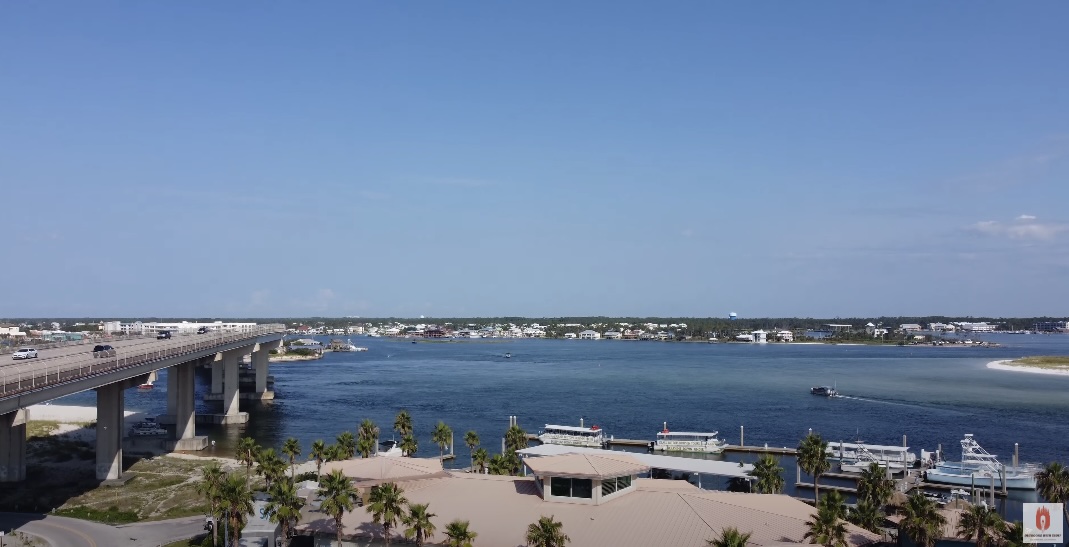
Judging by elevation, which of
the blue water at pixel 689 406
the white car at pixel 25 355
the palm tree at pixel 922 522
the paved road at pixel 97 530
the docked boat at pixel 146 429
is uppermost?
the white car at pixel 25 355

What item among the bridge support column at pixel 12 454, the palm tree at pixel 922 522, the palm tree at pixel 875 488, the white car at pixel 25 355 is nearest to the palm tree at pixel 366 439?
the bridge support column at pixel 12 454

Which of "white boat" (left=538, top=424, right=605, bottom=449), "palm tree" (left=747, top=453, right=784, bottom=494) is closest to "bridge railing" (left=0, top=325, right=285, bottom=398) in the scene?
"white boat" (left=538, top=424, right=605, bottom=449)

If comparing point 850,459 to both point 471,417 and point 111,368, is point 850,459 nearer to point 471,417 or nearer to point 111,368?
point 471,417

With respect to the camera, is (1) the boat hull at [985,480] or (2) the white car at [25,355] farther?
(1) the boat hull at [985,480]

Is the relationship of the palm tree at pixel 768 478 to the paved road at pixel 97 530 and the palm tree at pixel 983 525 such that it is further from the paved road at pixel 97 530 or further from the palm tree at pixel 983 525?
the paved road at pixel 97 530

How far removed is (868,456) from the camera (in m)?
78.2

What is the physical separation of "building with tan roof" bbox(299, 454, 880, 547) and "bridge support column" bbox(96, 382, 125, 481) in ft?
97.8

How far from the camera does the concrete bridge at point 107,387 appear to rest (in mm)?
45562

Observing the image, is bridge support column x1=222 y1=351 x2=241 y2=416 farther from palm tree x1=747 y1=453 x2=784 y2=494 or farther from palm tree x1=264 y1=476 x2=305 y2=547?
palm tree x1=747 y1=453 x2=784 y2=494

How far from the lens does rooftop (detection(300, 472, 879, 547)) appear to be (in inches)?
1391

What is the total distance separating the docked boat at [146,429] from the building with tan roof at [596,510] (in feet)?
174

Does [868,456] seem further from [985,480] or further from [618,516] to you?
[618,516]

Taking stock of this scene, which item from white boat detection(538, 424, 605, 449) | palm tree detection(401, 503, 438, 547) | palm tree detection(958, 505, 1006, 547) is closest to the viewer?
palm tree detection(401, 503, 438, 547)

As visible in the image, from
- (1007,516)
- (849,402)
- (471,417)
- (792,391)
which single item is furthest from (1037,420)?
(471,417)
